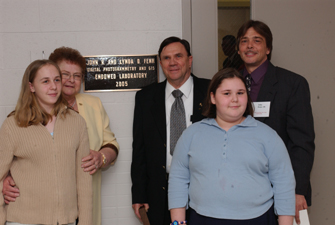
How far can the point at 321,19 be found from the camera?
270 centimetres

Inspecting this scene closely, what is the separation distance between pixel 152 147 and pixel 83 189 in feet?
2.06

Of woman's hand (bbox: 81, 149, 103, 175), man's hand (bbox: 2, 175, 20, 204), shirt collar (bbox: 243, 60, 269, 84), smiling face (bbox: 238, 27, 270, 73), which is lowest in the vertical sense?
man's hand (bbox: 2, 175, 20, 204)

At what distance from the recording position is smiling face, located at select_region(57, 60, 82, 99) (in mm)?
2217

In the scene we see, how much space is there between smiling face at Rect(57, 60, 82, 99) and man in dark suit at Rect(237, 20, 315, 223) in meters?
1.22

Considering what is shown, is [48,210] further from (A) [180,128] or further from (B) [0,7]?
(B) [0,7]

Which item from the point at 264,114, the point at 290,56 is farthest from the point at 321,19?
the point at 264,114

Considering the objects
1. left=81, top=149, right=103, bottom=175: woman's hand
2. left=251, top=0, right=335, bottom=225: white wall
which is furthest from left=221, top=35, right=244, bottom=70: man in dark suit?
left=81, top=149, right=103, bottom=175: woman's hand

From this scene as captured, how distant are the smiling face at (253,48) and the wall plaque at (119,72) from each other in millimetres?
878

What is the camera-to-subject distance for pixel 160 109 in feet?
7.67

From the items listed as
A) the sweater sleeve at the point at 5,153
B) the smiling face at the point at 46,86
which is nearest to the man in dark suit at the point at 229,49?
the smiling face at the point at 46,86

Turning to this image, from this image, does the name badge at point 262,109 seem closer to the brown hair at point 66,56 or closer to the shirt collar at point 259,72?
the shirt collar at point 259,72

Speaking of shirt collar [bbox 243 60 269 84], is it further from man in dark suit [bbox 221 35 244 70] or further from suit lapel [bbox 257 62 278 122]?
man in dark suit [bbox 221 35 244 70]

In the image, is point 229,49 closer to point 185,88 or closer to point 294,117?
point 185,88

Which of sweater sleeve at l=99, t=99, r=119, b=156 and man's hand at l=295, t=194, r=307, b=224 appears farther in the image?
sweater sleeve at l=99, t=99, r=119, b=156
